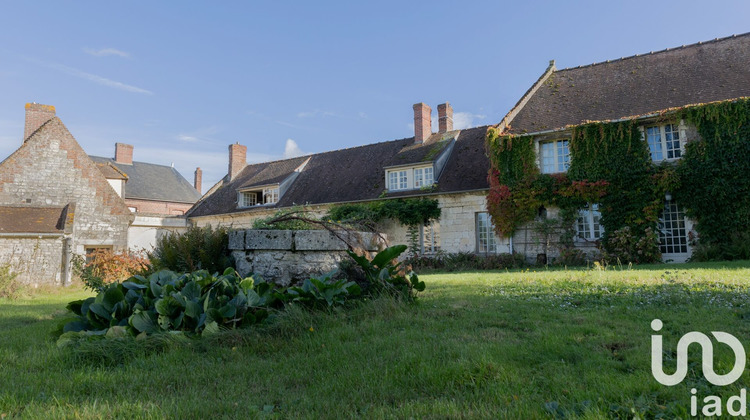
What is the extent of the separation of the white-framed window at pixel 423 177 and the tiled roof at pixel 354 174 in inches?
16.1

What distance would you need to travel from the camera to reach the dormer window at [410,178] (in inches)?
762

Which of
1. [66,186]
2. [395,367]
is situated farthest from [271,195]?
[395,367]

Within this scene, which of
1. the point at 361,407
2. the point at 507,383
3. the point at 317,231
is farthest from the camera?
the point at 317,231

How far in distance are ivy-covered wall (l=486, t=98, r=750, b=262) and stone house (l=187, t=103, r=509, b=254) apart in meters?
1.41

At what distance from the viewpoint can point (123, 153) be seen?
36.1 metres

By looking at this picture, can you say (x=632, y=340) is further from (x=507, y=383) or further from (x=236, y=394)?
(x=236, y=394)

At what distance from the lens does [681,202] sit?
14062 mm

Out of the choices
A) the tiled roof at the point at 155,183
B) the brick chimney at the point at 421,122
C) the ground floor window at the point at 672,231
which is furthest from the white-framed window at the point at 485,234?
the tiled roof at the point at 155,183

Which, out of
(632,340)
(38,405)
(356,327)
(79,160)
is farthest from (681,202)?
(79,160)

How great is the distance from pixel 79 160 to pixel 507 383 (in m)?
19.3

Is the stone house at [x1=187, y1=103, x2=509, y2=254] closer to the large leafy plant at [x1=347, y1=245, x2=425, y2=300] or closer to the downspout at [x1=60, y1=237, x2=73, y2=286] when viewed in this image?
the downspout at [x1=60, y1=237, x2=73, y2=286]

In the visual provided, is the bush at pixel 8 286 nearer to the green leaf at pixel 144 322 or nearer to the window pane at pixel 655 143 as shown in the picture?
→ the green leaf at pixel 144 322

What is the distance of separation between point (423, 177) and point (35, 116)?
16.8 m

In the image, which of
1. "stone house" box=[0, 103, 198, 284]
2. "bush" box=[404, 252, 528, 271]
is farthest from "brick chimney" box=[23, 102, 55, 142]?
"bush" box=[404, 252, 528, 271]
